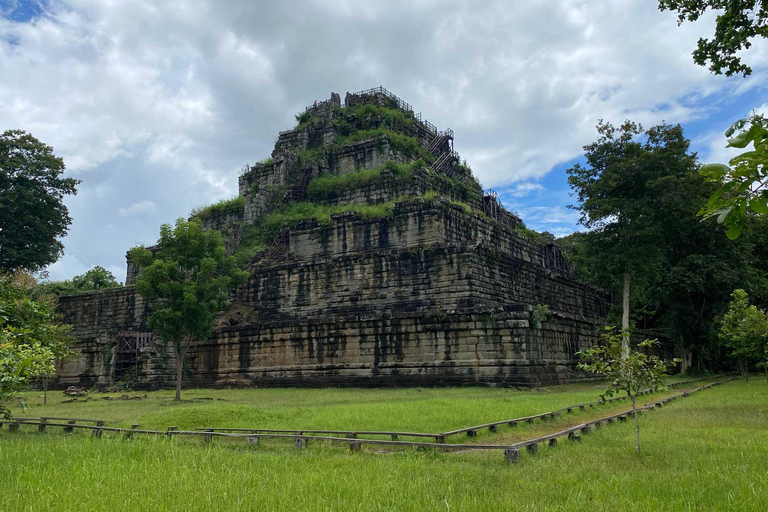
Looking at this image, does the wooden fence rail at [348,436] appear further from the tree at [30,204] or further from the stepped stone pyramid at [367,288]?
the tree at [30,204]

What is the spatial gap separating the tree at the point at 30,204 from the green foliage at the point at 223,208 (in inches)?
316

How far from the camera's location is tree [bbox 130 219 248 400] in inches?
762

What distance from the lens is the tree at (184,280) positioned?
19.3 meters

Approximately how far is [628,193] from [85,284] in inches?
1705

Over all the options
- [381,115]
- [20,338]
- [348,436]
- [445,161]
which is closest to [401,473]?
[348,436]

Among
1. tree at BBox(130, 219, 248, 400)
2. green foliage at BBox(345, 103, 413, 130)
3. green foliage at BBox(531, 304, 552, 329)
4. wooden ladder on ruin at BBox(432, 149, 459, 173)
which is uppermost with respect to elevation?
green foliage at BBox(345, 103, 413, 130)

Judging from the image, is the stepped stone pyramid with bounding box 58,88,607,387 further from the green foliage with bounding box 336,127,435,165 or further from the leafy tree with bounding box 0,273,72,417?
the leafy tree with bounding box 0,273,72,417

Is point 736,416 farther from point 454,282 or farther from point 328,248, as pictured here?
point 328,248

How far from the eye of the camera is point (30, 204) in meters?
32.4

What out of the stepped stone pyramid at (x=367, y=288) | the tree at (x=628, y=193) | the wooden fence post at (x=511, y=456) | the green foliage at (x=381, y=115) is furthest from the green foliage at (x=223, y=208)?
the wooden fence post at (x=511, y=456)

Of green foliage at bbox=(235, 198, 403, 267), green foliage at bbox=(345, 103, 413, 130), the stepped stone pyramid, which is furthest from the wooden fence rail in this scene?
green foliage at bbox=(345, 103, 413, 130)

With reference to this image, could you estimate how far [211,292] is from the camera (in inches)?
792

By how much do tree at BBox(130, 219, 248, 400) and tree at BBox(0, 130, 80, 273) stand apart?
17568 millimetres

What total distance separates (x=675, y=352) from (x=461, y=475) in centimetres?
3563
